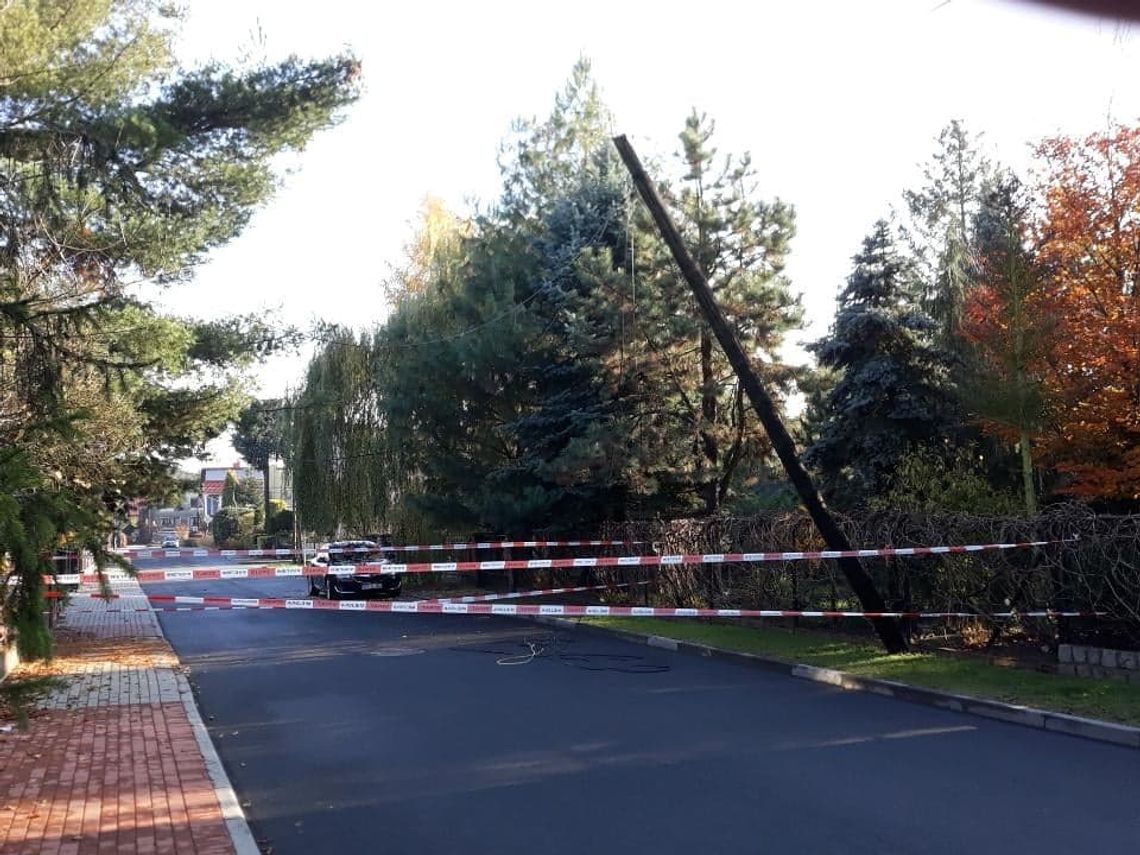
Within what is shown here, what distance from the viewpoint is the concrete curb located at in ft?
28.6

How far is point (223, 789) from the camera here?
24.3ft

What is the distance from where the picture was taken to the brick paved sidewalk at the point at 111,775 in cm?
625

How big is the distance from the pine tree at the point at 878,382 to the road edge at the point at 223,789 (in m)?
12.9

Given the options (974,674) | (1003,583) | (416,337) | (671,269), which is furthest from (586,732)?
(416,337)

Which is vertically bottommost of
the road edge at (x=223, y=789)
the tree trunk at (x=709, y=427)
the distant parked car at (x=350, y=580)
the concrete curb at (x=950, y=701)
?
the concrete curb at (x=950, y=701)

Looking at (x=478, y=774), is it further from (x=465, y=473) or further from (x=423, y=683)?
(x=465, y=473)

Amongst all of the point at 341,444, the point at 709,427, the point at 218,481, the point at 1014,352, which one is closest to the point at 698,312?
the point at 709,427

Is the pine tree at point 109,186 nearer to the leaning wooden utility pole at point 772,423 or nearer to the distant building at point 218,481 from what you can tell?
the leaning wooden utility pole at point 772,423

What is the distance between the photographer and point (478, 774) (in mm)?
7832

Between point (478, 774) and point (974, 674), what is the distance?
20.8 ft

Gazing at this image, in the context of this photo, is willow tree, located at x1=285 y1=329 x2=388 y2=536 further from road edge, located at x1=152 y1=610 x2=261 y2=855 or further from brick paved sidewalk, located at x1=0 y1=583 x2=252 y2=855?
road edge, located at x1=152 y1=610 x2=261 y2=855

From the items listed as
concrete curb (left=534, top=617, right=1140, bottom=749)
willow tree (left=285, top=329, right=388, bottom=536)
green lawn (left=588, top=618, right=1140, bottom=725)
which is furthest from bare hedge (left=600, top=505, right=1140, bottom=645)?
willow tree (left=285, top=329, right=388, bottom=536)

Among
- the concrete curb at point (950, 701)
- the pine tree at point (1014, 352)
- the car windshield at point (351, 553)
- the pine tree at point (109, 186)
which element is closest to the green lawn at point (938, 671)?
the concrete curb at point (950, 701)

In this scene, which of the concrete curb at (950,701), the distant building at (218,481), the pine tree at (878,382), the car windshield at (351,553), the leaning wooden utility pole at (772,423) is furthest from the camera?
the distant building at (218,481)
